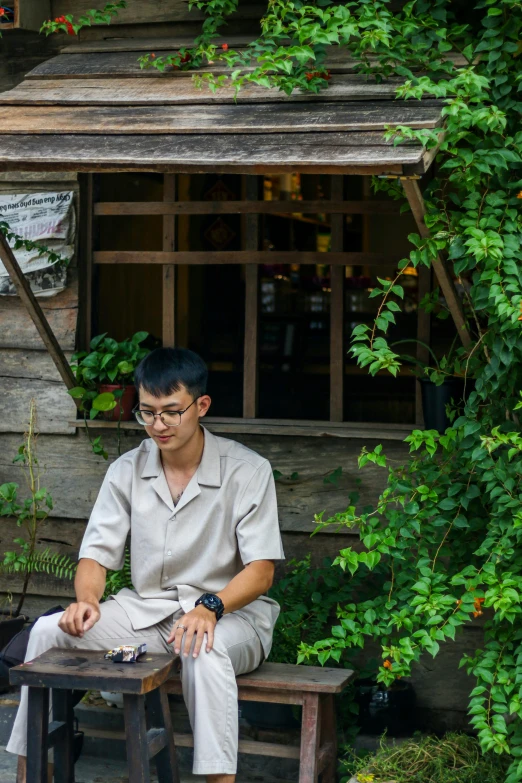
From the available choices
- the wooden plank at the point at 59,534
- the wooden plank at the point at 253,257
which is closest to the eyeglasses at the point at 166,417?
the wooden plank at the point at 253,257

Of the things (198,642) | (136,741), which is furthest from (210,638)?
(136,741)

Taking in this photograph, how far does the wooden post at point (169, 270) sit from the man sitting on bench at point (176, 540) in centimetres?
95

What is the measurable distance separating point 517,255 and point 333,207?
129 cm

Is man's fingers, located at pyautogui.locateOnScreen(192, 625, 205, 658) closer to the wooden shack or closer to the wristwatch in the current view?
the wristwatch

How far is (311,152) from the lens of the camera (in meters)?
3.13

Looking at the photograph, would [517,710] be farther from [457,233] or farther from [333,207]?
[333,207]

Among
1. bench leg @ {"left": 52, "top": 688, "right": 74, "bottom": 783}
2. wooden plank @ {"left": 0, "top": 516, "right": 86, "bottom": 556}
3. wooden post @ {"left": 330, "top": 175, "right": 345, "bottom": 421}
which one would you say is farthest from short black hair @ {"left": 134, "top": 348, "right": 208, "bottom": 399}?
wooden plank @ {"left": 0, "top": 516, "right": 86, "bottom": 556}

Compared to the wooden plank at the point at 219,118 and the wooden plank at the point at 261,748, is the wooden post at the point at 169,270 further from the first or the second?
the wooden plank at the point at 261,748

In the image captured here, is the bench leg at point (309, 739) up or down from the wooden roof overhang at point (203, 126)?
down

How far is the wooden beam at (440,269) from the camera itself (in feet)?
10.5

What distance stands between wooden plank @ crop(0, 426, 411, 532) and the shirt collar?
691 millimetres

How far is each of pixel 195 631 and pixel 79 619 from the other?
43cm

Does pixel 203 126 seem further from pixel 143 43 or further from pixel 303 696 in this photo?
pixel 303 696

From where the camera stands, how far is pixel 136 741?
318 cm
